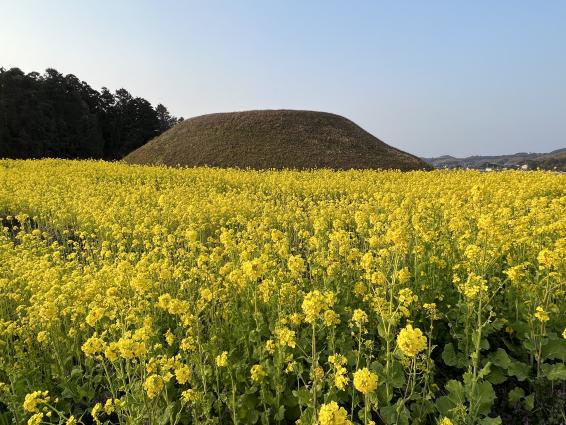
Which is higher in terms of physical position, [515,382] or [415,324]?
[415,324]

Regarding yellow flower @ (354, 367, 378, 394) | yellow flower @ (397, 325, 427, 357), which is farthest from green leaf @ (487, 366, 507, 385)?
yellow flower @ (354, 367, 378, 394)

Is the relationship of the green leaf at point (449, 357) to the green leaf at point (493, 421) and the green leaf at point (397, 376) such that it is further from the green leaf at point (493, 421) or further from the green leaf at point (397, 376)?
the green leaf at point (493, 421)

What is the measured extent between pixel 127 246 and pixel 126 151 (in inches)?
2410

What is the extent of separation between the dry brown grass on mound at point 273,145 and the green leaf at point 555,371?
29963 mm

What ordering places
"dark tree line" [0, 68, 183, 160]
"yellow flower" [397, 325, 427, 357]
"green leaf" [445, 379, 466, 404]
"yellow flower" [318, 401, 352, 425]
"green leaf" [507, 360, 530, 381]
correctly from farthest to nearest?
"dark tree line" [0, 68, 183, 160] → "green leaf" [507, 360, 530, 381] → "green leaf" [445, 379, 466, 404] → "yellow flower" [397, 325, 427, 357] → "yellow flower" [318, 401, 352, 425]

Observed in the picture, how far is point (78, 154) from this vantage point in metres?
58.4

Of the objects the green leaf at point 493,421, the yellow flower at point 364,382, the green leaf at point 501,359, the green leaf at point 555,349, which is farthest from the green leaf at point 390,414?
the green leaf at point 555,349

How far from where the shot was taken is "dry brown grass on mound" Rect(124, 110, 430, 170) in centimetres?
3550

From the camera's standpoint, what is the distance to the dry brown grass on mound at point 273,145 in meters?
35.5

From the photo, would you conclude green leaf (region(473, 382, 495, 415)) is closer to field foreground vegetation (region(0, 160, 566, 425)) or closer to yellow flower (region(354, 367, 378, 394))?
field foreground vegetation (region(0, 160, 566, 425))

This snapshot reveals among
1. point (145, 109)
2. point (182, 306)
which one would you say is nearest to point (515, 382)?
point (182, 306)

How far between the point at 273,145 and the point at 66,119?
3482 centimetres

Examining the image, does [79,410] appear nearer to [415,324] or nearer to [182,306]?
[182,306]

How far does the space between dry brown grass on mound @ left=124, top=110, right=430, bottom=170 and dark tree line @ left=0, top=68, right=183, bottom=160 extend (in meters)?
18.9
